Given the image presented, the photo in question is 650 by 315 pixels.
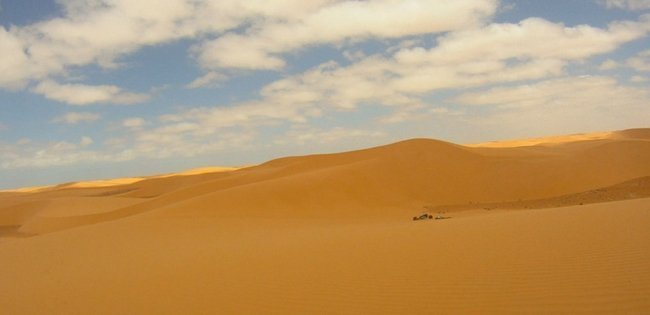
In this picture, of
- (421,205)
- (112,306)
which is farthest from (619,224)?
(421,205)

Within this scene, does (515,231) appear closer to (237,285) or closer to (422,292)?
(422,292)

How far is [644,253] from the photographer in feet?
19.7

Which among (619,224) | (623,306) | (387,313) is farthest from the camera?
(619,224)

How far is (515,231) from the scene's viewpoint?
27.9ft

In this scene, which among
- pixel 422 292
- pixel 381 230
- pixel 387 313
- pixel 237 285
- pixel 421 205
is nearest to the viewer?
pixel 387 313

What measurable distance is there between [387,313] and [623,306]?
2.17 m

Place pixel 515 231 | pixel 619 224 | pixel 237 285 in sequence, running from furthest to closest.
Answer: pixel 515 231 → pixel 619 224 → pixel 237 285

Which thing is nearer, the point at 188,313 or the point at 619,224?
the point at 188,313

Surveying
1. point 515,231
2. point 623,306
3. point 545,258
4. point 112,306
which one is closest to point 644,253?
point 545,258

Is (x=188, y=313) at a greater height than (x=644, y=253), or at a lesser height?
lesser

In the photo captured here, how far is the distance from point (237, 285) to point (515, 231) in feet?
15.5

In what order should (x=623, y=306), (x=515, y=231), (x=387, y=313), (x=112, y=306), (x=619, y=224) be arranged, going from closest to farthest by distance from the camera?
(x=623, y=306) → (x=387, y=313) → (x=112, y=306) → (x=619, y=224) → (x=515, y=231)

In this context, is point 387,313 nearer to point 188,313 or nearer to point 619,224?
point 188,313

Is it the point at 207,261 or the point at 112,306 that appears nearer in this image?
the point at 112,306
